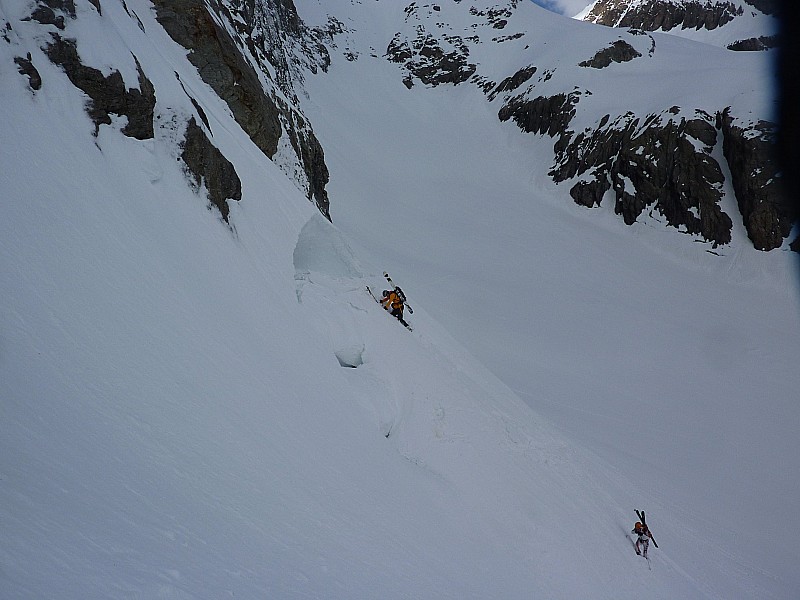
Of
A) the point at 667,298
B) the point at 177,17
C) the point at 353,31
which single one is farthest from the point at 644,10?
the point at 177,17

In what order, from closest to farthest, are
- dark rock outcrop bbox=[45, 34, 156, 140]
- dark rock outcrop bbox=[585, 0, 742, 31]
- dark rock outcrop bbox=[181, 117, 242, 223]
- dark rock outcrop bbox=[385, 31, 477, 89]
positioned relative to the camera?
dark rock outcrop bbox=[45, 34, 156, 140] → dark rock outcrop bbox=[181, 117, 242, 223] → dark rock outcrop bbox=[385, 31, 477, 89] → dark rock outcrop bbox=[585, 0, 742, 31]

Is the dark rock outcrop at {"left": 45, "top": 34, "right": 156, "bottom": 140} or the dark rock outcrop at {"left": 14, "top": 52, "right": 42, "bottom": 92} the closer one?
the dark rock outcrop at {"left": 14, "top": 52, "right": 42, "bottom": 92}

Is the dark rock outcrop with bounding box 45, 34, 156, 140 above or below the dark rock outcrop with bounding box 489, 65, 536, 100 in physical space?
above

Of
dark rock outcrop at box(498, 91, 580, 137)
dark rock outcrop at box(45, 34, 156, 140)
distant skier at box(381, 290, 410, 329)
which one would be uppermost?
dark rock outcrop at box(45, 34, 156, 140)

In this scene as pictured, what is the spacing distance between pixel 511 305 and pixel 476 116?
33.9 meters

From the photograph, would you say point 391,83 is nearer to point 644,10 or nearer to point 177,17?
point 177,17

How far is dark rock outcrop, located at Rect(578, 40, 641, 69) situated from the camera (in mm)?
45500

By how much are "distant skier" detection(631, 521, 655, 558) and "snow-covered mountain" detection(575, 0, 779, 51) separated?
259 feet

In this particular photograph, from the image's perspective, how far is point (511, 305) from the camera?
2161 centimetres

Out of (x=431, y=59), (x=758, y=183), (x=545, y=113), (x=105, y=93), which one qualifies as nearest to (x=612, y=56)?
(x=545, y=113)

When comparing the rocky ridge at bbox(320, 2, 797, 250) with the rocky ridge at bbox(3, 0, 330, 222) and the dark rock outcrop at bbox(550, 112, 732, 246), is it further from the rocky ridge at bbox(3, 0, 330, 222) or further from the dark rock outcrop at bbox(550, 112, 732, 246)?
the rocky ridge at bbox(3, 0, 330, 222)

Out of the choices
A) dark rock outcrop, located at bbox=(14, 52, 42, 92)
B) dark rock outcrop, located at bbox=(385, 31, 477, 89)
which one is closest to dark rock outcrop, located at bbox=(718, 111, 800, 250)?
dark rock outcrop, located at bbox=(14, 52, 42, 92)

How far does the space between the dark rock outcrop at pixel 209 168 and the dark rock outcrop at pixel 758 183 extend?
94.1ft

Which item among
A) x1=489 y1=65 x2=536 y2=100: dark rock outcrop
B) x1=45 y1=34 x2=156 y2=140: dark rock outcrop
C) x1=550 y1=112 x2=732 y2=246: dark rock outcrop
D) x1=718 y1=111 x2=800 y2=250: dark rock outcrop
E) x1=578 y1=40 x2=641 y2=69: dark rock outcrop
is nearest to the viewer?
x1=45 y1=34 x2=156 y2=140: dark rock outcrop
